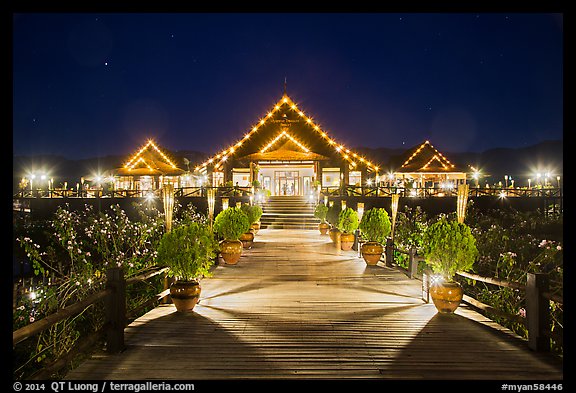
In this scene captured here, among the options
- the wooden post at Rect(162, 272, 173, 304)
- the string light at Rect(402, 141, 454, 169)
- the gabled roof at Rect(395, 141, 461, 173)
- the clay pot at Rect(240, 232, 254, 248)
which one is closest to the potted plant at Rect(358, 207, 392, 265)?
the clay pot at Rect(240, 232, 254, 248)

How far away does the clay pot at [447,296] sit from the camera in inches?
253

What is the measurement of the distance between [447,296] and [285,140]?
24.2m

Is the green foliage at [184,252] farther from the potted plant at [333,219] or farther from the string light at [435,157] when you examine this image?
the string light at [435,157]

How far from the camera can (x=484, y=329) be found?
Result: 19.2 feet

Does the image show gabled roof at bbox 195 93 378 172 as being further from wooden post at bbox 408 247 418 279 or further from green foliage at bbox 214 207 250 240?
wooden post at bbox 408 247 418 279

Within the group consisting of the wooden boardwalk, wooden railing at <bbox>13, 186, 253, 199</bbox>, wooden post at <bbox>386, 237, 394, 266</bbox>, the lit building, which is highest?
the lit building

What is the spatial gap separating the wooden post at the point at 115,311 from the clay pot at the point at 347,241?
33.7ft

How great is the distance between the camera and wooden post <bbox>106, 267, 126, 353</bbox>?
4.86 meters

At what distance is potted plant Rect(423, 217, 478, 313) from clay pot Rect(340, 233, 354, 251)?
781 cm

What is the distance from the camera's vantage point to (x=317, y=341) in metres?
5.28

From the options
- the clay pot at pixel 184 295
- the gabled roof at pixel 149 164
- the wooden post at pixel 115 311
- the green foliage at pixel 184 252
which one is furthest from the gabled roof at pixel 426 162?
the wooden post at pixel 115 311

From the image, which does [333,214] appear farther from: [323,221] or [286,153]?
[286,153]

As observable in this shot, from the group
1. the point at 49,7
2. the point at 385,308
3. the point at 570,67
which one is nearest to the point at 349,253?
the point at 385,308
